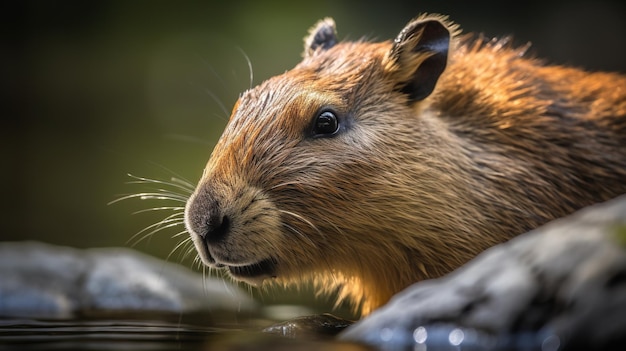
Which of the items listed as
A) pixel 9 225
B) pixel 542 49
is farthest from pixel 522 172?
pixel 9 225

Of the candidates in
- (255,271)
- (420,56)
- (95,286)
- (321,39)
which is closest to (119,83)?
(95,286)

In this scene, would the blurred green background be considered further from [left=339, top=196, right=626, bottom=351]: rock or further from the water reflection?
[left=339, top=196, right=626, bottom=351]: rock

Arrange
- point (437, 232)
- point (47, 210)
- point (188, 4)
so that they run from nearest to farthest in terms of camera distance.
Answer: point (437, 232) → point (47, 210) → point (188, 4)

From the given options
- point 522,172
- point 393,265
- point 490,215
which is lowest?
point 393,265

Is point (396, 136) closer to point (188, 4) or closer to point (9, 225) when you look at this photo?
point (9, 225)

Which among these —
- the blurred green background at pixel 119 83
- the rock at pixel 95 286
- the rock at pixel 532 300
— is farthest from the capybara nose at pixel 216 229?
the blurred green background at pixel 119 83

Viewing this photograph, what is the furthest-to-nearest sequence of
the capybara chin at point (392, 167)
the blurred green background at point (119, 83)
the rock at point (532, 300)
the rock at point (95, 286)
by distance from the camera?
the blurred green background at point (119, 83), the rock at point (95, 286), the capybara chin at point (392, 167), the rock at point (532, 300)

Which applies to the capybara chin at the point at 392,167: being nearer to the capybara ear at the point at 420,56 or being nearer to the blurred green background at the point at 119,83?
the capybara ear at the point at 420,56
